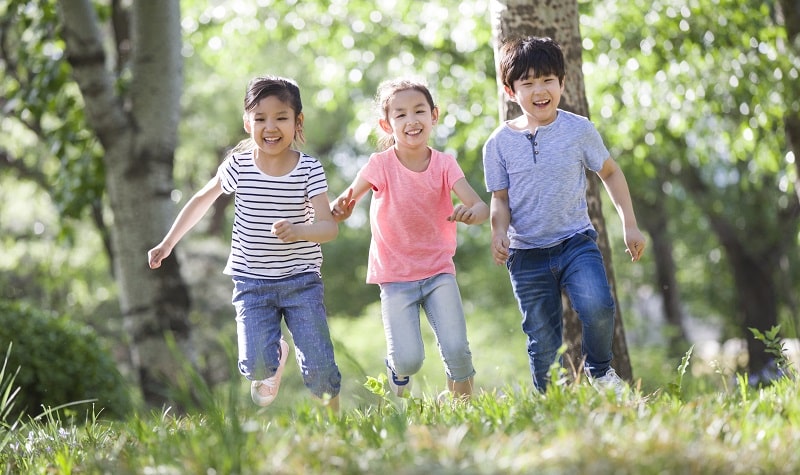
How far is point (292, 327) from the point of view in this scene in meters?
4.43

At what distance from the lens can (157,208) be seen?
7.24m

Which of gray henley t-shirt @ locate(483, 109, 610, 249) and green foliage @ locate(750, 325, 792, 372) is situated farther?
gray henley t-shirt @ locate(483, 109, 610, 249)

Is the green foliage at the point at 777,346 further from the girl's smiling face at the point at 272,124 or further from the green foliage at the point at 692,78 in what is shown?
the green foliage at the point at 692,78

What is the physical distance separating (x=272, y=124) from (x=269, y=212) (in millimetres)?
390

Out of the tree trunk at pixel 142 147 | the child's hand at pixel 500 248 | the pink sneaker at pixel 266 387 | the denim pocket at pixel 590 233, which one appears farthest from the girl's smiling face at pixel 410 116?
the tree trunk at pixel 142 147

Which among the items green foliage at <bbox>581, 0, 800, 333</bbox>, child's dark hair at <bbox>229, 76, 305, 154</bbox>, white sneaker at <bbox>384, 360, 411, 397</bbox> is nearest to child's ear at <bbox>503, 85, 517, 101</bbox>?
child's dark hair at <bbox>229, 76, 305, 154</bbox>

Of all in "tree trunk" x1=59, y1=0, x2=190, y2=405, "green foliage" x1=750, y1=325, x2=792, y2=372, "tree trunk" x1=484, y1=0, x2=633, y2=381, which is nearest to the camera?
"green foliage" x1=750, y1=325, x2=792, y2=372

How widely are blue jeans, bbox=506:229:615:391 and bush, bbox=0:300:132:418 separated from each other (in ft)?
13.3

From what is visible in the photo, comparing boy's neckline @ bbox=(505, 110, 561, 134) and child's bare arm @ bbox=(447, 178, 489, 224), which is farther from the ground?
boy's neckline @ bbox=(505, 110, 561, 134)

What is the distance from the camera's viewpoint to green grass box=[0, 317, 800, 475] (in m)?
2.51

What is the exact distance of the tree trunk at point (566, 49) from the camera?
4957 millimetres

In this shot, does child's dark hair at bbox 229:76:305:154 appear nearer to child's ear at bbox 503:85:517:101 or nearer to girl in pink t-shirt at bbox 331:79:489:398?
girl in pink t-shirt at bbox 331:79:489:398

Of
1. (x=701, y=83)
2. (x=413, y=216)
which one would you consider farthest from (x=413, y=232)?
(x=701, y=83)

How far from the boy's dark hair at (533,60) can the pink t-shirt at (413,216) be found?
493 mm
